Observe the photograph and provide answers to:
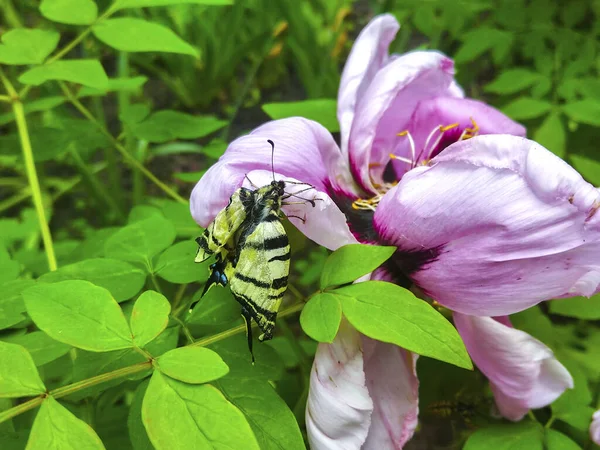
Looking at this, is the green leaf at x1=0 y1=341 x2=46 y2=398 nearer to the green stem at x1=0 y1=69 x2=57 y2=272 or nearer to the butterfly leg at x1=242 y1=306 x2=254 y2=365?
the butterfly leg at x1=242 y1=306 x2=254 y2=365

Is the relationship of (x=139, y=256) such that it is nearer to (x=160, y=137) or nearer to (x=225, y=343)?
(x=225, y=343)

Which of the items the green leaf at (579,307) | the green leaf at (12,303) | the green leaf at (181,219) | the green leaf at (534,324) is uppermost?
the green leaf at (12,303)

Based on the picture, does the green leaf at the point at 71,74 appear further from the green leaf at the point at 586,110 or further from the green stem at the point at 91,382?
the green leaf at the point at 586,110

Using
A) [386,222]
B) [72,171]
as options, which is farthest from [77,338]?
[72,171]

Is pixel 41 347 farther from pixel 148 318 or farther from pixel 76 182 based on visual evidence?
pixel 76 182

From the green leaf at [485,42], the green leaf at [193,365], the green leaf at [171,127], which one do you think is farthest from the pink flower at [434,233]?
the green leaf at [485,42]

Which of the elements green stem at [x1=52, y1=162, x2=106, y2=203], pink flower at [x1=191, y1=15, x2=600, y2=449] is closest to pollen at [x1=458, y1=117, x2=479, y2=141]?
pink flower at [x1=191, y1=15, x2=600, y2=449]

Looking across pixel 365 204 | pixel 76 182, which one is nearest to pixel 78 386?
pixel 365 204
